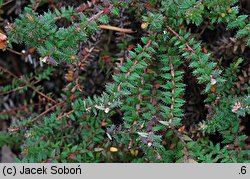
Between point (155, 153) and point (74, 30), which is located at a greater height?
point (74, 30)

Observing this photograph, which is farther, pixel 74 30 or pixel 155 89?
pixel 155 89

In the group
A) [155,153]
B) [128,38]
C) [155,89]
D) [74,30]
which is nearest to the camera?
[74,30]

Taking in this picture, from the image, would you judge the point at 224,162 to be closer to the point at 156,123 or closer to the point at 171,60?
the point at 156,123

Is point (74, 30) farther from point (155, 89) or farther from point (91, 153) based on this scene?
point (91, 153)

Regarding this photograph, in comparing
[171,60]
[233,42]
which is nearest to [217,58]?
[233,42]

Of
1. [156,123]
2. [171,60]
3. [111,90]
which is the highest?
[171,60]

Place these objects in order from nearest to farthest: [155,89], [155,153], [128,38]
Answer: [155,153], [155,89], [128,38]
